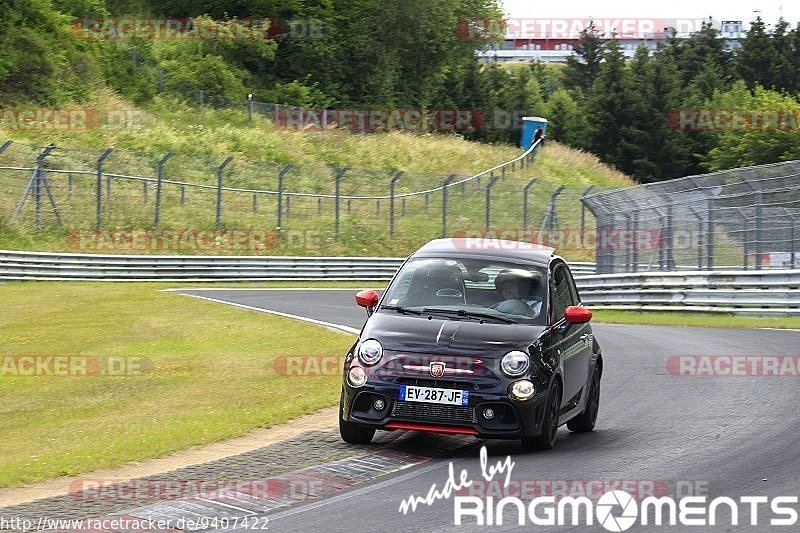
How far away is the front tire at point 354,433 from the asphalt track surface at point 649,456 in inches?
21.1

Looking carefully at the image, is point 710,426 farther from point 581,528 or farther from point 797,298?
point 797,298

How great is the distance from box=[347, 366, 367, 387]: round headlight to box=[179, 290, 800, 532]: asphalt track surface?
821 mm

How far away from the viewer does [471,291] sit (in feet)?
33.6

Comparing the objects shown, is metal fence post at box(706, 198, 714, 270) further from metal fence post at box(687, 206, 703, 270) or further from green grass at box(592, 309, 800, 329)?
green grass at box(592, 309, 800, 329)

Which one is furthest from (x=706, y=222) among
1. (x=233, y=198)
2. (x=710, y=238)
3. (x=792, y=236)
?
(x=233, y=198)

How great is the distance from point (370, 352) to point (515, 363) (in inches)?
43.2

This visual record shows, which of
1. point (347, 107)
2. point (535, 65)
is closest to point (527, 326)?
point (347, 107)

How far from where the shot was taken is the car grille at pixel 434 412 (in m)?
9.20

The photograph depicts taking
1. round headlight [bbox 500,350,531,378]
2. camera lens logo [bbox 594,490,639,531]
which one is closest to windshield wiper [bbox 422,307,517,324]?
round headlight [bbox 500,350,531,378]

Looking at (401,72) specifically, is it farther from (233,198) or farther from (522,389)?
(522,389)

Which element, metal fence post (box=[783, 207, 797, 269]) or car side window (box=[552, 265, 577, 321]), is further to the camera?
metal fence post (box=[783, 207, 797, 269])

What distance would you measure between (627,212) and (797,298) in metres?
7.46

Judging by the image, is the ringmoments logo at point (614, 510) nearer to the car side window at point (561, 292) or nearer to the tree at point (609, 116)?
the car side window at point (561, 292)

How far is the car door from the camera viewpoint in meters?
10.1
